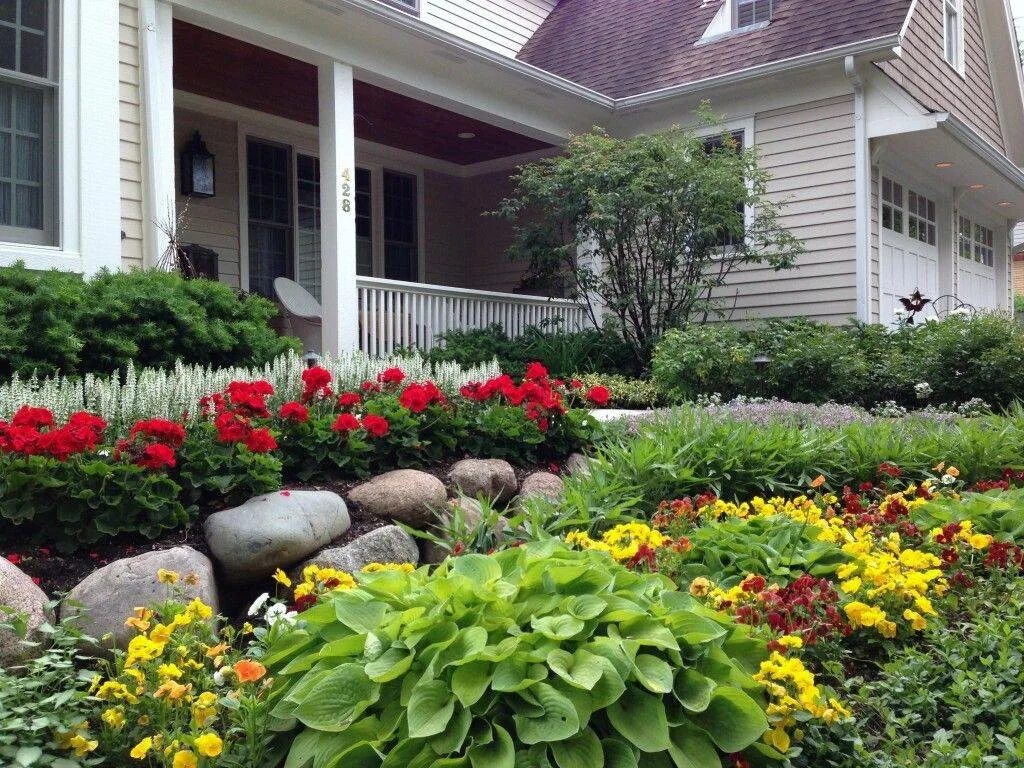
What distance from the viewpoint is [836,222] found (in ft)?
33.6

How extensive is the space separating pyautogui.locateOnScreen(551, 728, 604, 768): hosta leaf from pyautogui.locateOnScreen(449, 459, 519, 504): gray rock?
8.61 feet

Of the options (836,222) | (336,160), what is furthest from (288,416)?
(836,222)

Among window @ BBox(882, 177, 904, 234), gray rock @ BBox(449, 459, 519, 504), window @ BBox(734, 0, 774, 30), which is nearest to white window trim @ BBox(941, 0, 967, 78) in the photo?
window @ BBox(882, 177, 904, 234)

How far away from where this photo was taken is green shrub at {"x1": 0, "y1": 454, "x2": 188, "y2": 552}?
10.5ft

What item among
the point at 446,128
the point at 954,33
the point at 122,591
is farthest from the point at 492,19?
the point at 122,591

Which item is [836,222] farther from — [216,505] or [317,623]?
[317,623]

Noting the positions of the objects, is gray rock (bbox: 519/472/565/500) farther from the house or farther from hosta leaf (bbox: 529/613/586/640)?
the house

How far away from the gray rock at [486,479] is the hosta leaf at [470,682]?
254 centimetres

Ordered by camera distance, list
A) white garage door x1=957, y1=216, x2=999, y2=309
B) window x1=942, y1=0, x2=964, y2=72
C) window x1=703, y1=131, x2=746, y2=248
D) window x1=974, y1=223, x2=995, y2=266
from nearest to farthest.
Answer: window x1=703, y1=131, x2=746, y2=248, window x1=942, y1=0, x2=964, y2=72, white garage door x1=957, y1=216, x2=999, y2=309, window x1=974, y1=223, x2=995, y2=266

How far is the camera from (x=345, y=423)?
163 inches

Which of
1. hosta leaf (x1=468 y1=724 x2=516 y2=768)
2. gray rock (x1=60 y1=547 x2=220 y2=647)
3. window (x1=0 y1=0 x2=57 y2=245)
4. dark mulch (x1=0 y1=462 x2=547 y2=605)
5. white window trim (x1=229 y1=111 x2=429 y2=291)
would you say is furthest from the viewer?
white window trim (x1=229 y1=111 x2=429 y2=291)

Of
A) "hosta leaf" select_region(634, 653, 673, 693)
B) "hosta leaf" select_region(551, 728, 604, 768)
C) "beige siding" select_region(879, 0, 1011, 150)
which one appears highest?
"beige siding" select_region(879, 0, 1011, 150)

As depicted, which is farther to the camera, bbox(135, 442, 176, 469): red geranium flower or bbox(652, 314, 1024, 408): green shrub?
bbox(652, 314, 1024, 408): green shrub

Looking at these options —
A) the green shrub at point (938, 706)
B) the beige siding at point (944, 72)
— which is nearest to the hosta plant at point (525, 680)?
the green shrub at point (938, 706)
